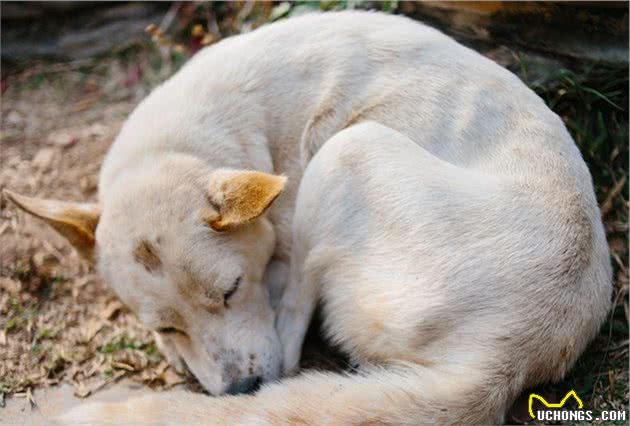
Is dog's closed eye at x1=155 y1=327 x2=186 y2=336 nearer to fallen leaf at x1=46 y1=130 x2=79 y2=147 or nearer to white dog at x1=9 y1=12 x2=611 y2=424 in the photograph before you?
white dog at x1=9 y1=12 x2=611 y2=424

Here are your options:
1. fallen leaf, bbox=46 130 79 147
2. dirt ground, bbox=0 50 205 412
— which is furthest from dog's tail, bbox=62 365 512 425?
fallen leaf, bbox=46 130 79 147

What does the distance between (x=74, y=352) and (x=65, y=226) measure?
33.3 inches

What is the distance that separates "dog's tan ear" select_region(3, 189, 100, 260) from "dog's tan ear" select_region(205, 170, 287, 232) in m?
0.61

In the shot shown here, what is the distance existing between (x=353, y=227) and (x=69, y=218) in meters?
1.33

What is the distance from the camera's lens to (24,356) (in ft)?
14.1

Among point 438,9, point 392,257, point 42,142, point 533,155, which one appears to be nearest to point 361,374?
point 392,257

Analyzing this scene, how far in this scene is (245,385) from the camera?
379cm

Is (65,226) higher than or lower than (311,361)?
higher

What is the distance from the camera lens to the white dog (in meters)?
3.31

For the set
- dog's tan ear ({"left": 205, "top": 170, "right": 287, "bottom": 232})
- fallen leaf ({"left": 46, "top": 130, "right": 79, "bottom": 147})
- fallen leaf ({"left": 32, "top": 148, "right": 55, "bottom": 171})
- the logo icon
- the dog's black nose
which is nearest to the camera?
dog's tan ear ({"left": 205, "top": 170, "right": 287, "bottom": 232})

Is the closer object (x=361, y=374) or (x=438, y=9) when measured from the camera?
(x=361, y=374)

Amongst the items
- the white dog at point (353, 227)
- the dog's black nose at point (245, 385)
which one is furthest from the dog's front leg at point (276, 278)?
the dog's black nose at point (245, 385)

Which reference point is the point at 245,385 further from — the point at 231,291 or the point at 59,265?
the point at 59,265

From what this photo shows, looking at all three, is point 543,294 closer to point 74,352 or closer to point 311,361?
point 311,361
